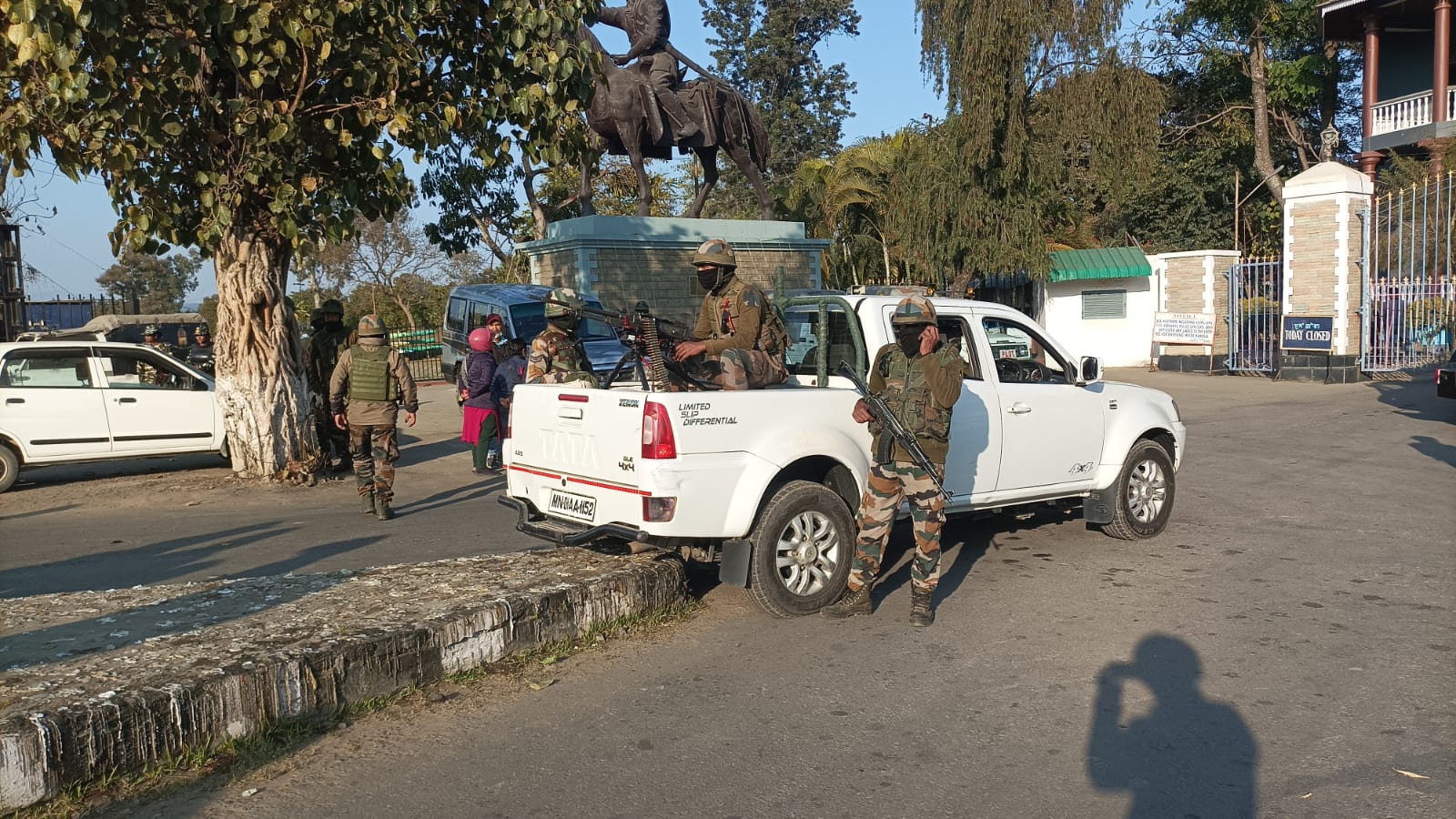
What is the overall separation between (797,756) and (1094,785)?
1097 millimetres

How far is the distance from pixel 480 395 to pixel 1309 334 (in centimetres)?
1704

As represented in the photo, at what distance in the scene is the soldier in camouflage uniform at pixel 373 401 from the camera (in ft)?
29.1

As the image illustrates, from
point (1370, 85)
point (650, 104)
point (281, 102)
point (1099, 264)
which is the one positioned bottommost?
point (1099, 264)

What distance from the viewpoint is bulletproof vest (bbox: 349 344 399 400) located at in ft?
29.1

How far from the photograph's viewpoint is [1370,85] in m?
29.3

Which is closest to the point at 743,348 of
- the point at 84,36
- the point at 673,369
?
the point at 673,369

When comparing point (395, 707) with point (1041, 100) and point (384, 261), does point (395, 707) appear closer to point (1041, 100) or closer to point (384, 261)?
point (1041, 100)

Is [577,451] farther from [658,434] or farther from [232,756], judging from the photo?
[232,756]

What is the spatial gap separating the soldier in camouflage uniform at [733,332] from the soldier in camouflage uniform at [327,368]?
21.3 ft

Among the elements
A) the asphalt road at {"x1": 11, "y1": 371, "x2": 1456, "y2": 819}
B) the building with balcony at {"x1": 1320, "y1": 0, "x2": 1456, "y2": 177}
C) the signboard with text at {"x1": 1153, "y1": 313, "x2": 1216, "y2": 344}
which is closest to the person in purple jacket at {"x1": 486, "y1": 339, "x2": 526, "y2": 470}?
the asphalt road at {"x1": 11, "y1": 371, "x2": 1456, "y2": 819}

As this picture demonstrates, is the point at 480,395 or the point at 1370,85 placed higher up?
the point at 1370,85

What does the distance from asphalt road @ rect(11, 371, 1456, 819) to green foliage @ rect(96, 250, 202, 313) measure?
6440 cm

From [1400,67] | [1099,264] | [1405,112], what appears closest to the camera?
[1099,264]

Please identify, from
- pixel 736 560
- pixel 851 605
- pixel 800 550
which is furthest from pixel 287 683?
pixel 851 605
